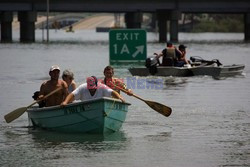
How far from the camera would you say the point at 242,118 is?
26.7 metres

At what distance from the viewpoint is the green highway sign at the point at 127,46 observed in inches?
963

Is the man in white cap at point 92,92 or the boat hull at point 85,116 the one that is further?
the man in white cap at point 92,92

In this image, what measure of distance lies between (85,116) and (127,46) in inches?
143

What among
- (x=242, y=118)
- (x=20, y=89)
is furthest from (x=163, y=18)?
(x=242, y=118)

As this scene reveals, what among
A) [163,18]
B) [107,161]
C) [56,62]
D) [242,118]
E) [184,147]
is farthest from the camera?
[163,18]

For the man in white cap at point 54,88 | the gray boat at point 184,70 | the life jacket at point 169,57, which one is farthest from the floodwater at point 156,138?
the gray boat at point 184,70

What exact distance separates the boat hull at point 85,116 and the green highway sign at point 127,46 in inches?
94.6

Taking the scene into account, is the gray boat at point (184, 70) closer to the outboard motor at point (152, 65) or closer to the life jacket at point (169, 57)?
the outboard motor at point (152, 65)

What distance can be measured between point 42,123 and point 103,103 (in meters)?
2.46

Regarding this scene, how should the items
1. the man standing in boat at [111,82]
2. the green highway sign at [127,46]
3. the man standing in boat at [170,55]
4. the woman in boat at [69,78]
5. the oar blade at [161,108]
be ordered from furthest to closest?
the man standing in boat at [170,55], the green highway sign at [127,46], the oar blade at [161,108], the woman in boat at [69,78], the man standing in boat at [111,82]

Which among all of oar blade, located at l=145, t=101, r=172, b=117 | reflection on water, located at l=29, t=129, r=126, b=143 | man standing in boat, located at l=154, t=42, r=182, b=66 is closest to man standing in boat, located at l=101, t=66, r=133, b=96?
reflection on water, located at l=29, t=129, r=126, b=143

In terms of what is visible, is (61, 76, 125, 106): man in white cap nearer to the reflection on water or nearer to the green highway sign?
the reflection on water

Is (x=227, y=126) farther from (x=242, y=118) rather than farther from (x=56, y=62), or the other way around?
(x=56, y=62)

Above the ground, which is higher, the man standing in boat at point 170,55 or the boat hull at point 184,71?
the man standing in boat at point 170,55
